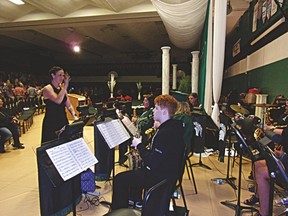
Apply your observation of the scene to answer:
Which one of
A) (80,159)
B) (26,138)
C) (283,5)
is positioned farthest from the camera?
(26,138)

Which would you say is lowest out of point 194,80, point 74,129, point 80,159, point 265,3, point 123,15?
point 80,159

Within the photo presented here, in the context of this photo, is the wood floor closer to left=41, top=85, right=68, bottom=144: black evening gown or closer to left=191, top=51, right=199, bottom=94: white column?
left=41, top=85, right=68, bottom=144: black evening gown

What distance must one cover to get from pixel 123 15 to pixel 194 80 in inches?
133

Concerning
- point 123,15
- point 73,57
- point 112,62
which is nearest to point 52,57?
point 73,57

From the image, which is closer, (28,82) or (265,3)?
(265,3)

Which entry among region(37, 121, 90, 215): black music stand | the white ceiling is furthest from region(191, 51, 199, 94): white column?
region(37, 121, 90, 215): black music stand

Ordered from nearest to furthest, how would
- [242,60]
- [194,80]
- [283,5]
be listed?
[283,5] < [242,60] < [194,80]

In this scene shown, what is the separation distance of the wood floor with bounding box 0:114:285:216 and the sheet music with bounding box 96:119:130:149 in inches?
33.0

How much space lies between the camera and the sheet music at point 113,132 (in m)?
2.57

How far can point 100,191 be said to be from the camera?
3320 millimetres

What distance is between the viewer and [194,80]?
9.11m

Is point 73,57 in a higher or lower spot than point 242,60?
higher

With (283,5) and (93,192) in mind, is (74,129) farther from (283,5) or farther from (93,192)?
(283,5)

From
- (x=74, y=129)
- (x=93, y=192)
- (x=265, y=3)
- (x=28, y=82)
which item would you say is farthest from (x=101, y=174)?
(x=28, y=82)
